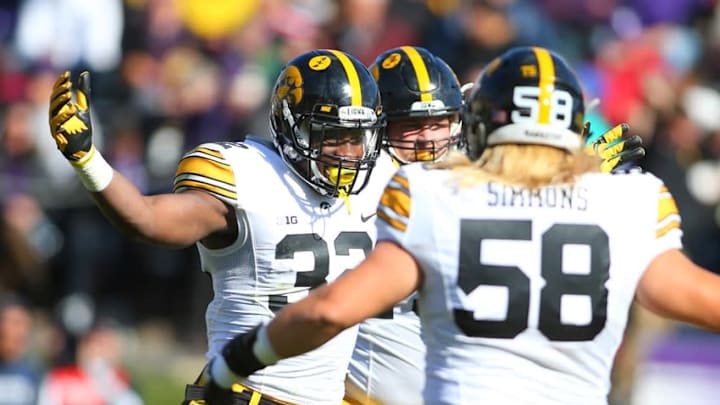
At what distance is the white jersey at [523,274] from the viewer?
326cm

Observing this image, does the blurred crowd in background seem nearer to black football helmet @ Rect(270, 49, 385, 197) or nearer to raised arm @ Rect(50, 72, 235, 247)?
black football helmet @ Rect(270, 49, 385, 197)

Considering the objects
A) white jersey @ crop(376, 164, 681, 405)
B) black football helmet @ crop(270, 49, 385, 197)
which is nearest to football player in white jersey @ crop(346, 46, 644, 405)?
black football helmet @ crop(270, 49, 385, 197)

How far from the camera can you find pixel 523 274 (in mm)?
3252

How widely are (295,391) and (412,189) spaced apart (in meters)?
1.41

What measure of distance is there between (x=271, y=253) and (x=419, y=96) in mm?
1066

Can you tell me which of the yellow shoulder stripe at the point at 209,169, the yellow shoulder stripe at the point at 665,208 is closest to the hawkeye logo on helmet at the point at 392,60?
the yellow shoulder stripe at the point at 209,169

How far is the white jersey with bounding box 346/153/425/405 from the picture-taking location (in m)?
5.02

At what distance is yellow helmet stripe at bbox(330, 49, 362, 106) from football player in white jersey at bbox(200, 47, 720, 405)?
1.25 meters

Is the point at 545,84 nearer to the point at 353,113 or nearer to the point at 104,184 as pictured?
the point at 353,113

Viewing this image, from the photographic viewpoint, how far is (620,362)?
9.03 metres

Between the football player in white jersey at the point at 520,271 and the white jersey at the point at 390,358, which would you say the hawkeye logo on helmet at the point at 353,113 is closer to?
the white jersey at the point at 390,358

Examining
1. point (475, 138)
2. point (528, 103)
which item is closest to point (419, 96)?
point (475, 138)

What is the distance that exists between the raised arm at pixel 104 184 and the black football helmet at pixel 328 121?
55 cm

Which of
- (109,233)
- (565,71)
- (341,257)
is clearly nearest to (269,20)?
(109,233)
